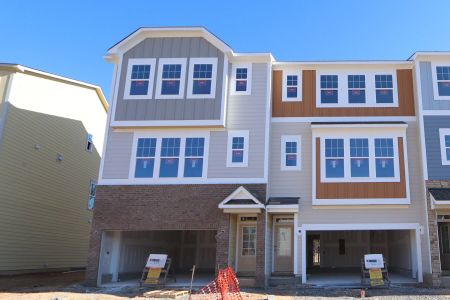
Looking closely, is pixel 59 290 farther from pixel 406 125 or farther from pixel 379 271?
pixel 406 125

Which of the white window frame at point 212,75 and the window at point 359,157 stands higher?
the white window frame at point 212,75

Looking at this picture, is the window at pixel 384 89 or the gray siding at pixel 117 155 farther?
the window at pixel 384 89

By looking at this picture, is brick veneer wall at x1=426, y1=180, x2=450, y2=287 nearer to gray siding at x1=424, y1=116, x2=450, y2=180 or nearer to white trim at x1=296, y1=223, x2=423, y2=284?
gray siding at x1=424, y1=116, x2=450, y2=180

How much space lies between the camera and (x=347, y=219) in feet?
60.9

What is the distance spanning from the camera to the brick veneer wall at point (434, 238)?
17125 millimetres

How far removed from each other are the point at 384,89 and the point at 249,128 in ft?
19.6

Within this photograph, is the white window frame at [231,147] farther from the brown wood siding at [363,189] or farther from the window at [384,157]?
the window at [384,157]

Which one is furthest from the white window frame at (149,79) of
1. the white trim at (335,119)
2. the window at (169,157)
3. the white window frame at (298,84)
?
the white window frame at (298,84)

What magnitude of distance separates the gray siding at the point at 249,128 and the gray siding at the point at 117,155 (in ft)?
11.2

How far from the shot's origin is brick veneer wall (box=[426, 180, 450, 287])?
17125mm

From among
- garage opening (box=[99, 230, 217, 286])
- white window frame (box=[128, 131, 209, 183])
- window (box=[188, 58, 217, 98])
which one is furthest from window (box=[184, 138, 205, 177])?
garage opening (box=[99, 230, 217, 286])

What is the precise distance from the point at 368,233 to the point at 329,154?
6.67 metres

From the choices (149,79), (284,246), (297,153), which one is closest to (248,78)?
(297,153)

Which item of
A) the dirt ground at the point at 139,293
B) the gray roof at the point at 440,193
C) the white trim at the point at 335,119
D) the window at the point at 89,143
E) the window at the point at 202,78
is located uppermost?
the window at the point at 202,78
